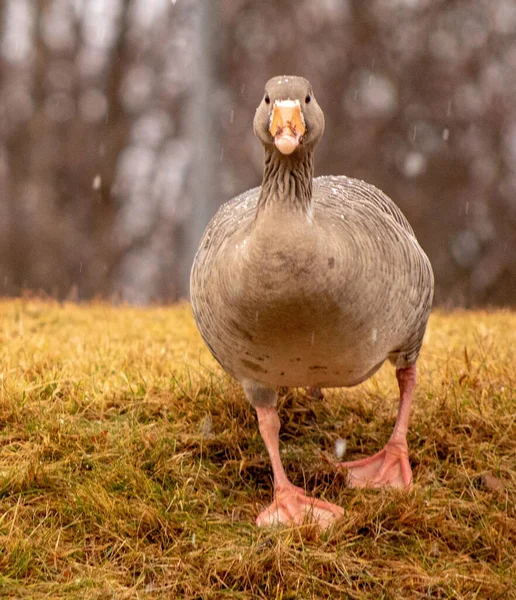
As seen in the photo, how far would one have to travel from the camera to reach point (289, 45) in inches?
460

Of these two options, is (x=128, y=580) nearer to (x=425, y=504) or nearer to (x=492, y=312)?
→ (x=425, y=504)

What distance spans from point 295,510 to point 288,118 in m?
1.64

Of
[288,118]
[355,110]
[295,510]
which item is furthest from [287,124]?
[355,110]

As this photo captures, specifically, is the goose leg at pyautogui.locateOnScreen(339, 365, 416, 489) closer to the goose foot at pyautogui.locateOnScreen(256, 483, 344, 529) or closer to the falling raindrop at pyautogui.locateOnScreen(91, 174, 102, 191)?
the goose foot at pyautogui.locateOnScreen(256, 483, 344, 529)

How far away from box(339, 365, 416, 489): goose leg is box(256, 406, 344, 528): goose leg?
0.34 m

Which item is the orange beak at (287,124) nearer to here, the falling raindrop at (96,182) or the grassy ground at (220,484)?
the grassy ground at (220,484)

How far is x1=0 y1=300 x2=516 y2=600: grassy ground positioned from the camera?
112 inches

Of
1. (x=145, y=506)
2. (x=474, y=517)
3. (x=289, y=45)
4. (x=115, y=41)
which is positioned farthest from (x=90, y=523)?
(x=115, y=41)

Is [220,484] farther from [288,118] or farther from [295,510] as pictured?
[288,118]

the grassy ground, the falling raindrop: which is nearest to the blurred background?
the falling raindrop

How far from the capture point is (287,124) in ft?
9.07

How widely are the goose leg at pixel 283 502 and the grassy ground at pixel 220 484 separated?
92 mm

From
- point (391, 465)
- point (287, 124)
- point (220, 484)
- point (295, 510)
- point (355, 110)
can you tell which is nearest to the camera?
point (287, 124)

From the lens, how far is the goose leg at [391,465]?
11.9ft
